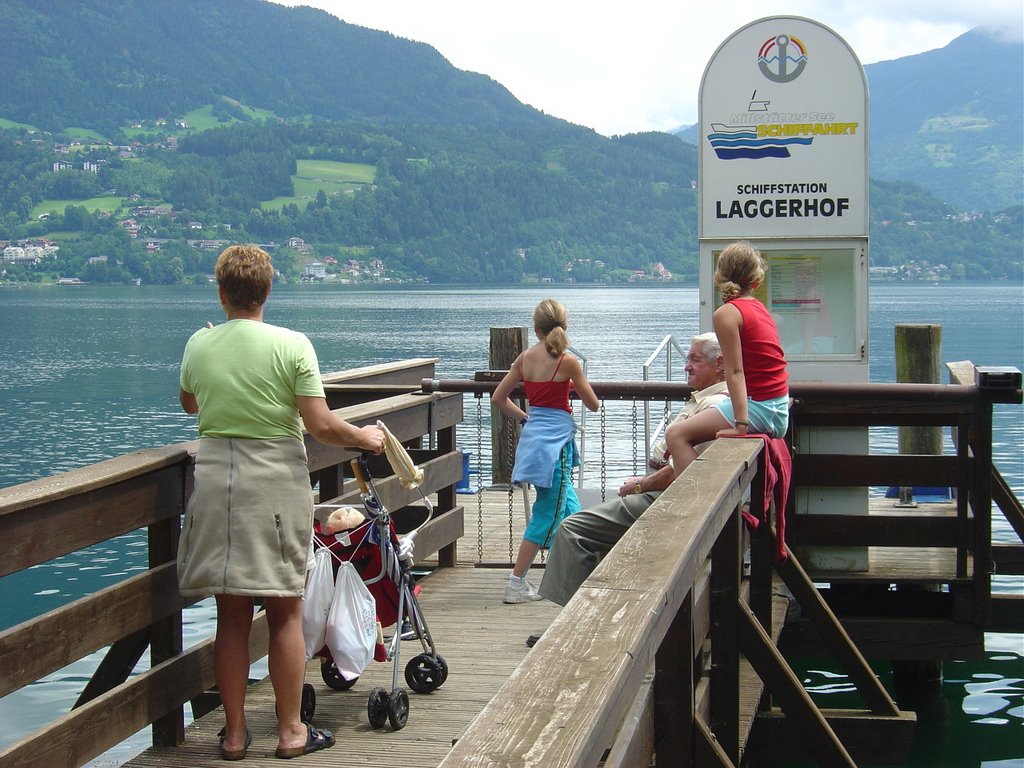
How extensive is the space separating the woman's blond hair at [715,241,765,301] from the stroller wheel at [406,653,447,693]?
188 cm

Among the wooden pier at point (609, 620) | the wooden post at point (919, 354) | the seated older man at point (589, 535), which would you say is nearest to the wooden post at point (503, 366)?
the wooden post at point (919, 354)

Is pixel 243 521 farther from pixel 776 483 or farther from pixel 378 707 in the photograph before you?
pixel 776 483

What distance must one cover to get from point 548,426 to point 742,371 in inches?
63.2

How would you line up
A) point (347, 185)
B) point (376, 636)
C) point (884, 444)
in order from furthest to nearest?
point (347, 185) → point (884, 444) → point (376, 636)

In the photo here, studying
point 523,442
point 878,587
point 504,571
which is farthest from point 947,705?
point 523,442

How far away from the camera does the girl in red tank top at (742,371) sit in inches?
213

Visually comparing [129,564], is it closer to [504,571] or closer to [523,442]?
[504,571]

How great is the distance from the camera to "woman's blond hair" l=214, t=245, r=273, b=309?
4.34m

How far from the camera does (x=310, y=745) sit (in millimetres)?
4617

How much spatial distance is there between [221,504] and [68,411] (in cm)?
3018

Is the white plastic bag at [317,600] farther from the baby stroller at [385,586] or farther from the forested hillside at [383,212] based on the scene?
the forested hillside at [383,212]

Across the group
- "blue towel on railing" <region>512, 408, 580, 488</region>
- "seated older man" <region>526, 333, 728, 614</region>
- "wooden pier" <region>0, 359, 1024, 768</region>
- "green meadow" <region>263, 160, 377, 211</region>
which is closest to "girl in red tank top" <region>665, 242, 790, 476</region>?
"seated older man" <region>526, 333, 728, 614</region>

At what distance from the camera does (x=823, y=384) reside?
22.6 ft

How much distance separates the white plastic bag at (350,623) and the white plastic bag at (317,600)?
0.08ft
